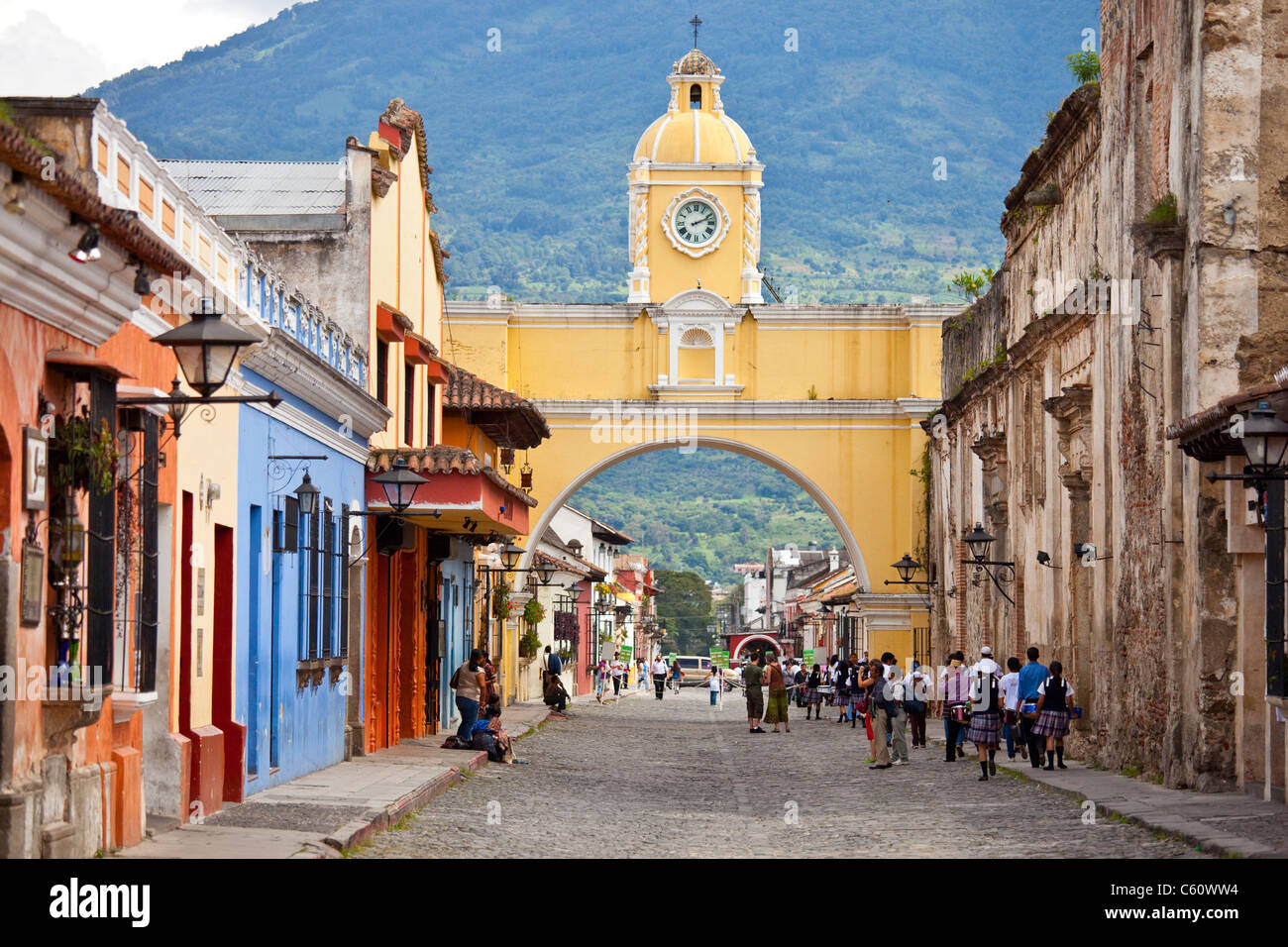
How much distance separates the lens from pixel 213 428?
42.2 ft

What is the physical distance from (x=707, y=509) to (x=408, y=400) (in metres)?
132

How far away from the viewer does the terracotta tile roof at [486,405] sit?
28047mm

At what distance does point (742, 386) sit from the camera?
37688mm

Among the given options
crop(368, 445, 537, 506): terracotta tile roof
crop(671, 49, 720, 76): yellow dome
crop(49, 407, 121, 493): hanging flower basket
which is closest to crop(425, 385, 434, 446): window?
crop(368, 445, 537, 506): terracotta tile roof

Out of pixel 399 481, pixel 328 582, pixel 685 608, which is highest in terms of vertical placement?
pixel 399 481

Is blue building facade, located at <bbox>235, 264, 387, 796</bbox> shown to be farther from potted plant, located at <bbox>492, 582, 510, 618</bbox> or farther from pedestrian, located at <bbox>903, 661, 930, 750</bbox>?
potted plant, located at <bbox>492, 582, 510, 618</bbox>

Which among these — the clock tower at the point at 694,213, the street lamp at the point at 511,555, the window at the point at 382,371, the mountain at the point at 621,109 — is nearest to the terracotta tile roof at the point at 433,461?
the window at the point at 382,371

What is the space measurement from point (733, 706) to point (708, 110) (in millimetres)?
14519

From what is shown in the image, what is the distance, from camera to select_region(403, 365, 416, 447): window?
922 inches

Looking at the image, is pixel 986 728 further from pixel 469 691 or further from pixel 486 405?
pixel 486 405

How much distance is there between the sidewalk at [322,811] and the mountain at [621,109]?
9087 centimetres

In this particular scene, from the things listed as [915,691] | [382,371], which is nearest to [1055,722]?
[915,691]

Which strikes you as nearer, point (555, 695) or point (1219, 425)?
point (1219, 425)
